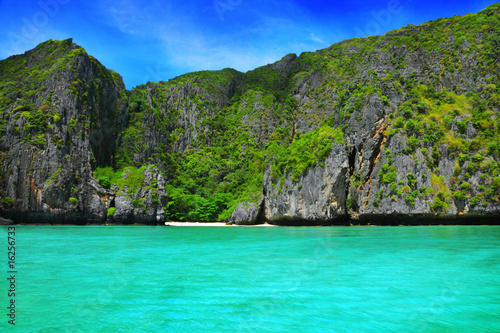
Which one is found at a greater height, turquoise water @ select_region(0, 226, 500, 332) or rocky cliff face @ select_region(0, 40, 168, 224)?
rocky cliff face @ select_region(0, 40, 168, 224)

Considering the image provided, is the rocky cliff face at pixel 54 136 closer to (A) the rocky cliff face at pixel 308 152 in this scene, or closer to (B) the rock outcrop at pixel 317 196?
(A) the rocky cliff face at pixel 308 152

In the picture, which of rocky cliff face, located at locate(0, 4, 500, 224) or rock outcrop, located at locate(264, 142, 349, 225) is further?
rock outcrop, located at locate(264, 142, 349, 225)

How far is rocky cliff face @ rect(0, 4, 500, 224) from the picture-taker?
163 feet

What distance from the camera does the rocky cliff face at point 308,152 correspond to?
49781 mm

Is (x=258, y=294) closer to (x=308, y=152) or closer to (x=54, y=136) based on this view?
(x=308, y=152)

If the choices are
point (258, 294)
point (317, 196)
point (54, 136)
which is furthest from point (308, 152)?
point (258, 294)

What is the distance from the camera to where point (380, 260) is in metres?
15.3

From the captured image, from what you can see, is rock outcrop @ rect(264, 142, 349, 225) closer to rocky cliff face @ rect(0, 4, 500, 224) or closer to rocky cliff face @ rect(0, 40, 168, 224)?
rocky cliff face @ rect(0, 4, 500, 224)

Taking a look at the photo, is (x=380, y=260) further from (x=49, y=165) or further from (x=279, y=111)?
(x=279, y=111)

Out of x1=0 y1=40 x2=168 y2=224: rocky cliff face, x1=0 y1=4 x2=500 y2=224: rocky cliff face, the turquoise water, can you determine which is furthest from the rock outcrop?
the turquoise water

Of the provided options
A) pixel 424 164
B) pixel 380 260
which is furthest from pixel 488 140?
pixel 380 260

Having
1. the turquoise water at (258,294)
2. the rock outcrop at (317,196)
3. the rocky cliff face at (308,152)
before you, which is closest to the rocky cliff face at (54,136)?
the rocky cliff face at (308,152)

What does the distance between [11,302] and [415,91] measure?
65609mm

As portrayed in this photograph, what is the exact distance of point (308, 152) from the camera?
58.8 metres
